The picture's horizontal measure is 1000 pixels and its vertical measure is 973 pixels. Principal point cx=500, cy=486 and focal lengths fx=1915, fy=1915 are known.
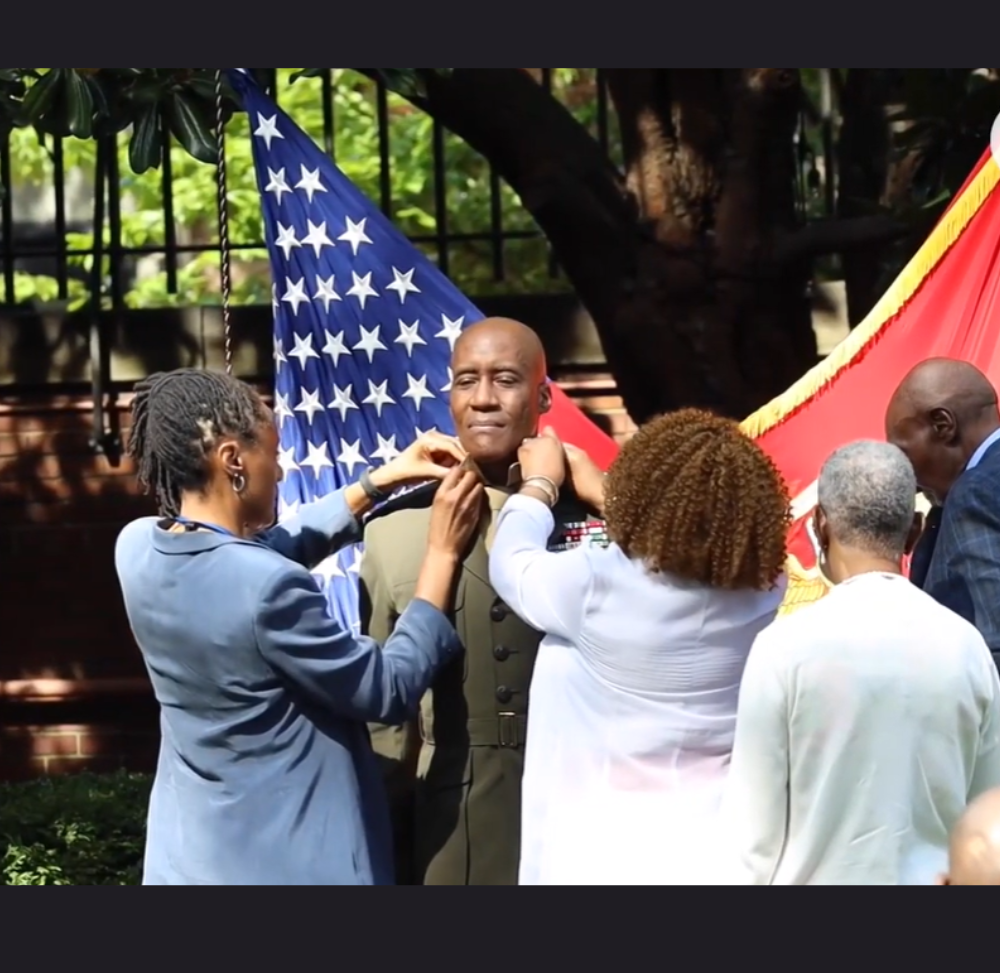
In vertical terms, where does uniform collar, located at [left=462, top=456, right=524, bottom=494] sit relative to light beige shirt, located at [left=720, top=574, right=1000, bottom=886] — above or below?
above

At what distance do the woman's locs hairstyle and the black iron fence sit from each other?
13.1ft

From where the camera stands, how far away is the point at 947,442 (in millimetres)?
4000

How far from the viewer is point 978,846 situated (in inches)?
93.3

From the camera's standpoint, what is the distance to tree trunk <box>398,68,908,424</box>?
6090 millimetres

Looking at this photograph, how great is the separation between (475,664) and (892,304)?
1573 millimetres

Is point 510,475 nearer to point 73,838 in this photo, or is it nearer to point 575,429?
point 575,429

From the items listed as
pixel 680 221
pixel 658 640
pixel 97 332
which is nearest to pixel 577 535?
pixel 658 640

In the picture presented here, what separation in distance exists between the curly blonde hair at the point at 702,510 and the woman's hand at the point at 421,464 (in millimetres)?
680

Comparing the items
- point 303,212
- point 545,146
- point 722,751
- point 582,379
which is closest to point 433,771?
point 722,751

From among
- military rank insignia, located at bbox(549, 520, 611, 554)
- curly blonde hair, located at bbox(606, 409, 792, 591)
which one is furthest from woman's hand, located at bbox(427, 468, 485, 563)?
curly blonde hair, located at bbox(606, 409, 792, 591)

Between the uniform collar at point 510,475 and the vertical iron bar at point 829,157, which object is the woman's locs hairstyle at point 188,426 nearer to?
the uniform collar at point 510,475

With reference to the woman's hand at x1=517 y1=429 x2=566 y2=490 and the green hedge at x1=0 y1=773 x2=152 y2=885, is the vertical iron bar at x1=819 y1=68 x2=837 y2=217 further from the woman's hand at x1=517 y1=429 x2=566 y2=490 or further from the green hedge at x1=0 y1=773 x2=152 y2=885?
the woman's hand at x1=517 y1=429 x2=566 y2=490

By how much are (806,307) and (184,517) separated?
3.37 meters

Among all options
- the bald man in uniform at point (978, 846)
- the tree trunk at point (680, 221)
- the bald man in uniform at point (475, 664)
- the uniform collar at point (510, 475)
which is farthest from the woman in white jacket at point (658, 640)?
the tree trunk at point (680, 221)
